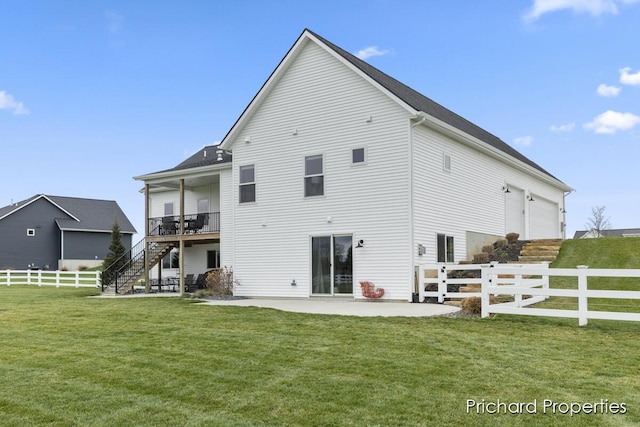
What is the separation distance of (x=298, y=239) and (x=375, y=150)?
13.1ft

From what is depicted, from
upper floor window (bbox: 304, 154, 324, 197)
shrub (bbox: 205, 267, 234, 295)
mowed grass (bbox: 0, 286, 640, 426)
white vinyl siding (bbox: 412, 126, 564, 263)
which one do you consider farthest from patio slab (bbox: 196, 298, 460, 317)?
shrub (bbox: 205, 267, 234, 295)

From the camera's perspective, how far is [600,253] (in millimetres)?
21484

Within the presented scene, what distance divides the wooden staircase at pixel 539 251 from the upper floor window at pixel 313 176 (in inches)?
336

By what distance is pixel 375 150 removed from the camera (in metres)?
17.1

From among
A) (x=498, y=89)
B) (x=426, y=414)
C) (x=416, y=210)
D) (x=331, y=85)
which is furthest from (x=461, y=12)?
(x=426, y=414)

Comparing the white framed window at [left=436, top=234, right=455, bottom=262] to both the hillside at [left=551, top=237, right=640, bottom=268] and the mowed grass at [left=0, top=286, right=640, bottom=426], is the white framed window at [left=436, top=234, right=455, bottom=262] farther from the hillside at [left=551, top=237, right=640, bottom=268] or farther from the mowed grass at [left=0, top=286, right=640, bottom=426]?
the mowed grass at [left=0, top=286, right=640, bottom=426]

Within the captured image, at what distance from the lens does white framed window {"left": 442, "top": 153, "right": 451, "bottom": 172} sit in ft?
59.8

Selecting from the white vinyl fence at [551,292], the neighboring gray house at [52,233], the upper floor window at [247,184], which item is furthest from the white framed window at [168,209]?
the neighboring gray house at [52,233]

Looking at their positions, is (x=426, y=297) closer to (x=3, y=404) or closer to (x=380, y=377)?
(x=380, y=377)

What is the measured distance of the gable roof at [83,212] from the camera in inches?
1881

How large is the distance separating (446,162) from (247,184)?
23.1 feet

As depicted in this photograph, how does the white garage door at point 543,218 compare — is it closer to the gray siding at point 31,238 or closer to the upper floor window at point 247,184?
the upper floor window at point 247,184

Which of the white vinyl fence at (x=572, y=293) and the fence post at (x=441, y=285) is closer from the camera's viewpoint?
the white vinyl fence at (x=572, y=293)

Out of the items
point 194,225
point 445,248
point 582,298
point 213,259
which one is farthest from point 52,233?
point 582,298
